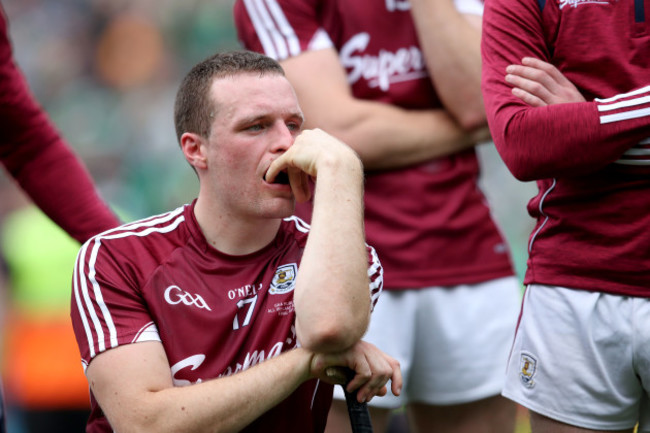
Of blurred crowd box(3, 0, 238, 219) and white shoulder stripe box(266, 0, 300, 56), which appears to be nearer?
white shoulder stripe box(266, 0, 300, 56)

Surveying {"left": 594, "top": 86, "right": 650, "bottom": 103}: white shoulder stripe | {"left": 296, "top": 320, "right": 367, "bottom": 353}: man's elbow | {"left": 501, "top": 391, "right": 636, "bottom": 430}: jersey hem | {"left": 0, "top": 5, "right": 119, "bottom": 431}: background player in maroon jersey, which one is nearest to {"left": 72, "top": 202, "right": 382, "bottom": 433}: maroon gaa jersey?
{"left": 296, "top": 320, "right": 367, "bottom": 353}: man's elbow

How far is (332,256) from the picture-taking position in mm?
2191

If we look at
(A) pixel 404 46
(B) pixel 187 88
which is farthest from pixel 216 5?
(B) pixel 187 88

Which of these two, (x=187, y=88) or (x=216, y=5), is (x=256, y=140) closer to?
(x=187, y=88)

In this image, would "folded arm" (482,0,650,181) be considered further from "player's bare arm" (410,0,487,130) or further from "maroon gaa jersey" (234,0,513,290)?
"maroon gaa jersey" (234,0,513,290)

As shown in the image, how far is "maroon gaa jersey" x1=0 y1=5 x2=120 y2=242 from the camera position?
299 centimetres

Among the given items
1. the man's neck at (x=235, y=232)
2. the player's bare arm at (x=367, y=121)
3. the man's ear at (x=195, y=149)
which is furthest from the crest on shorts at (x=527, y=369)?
the man's ear at (x=195, y=149)

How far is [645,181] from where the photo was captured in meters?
2.49

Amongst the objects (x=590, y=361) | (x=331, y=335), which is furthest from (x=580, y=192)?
(x=331, y=335)

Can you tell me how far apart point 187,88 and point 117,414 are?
997 mm

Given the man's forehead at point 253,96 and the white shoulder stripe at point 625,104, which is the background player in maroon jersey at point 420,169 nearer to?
the man's forehead at point 253,96

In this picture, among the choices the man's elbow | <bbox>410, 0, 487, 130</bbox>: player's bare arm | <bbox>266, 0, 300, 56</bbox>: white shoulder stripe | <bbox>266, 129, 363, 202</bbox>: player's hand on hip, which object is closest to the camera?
the man's elbow

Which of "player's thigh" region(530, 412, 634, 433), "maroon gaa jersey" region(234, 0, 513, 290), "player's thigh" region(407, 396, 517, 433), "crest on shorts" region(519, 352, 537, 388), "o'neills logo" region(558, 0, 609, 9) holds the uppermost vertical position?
"o'neills logo" region(558, 0, 609, 9)

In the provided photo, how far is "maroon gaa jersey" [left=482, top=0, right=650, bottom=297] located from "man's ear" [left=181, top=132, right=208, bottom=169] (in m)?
0.86
